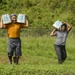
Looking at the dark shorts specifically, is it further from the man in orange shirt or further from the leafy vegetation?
the leafy vegetation

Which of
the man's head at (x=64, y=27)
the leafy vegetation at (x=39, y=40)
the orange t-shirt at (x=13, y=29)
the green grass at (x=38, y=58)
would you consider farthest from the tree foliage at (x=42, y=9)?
the orange t-shirt at (x=13, y=29)

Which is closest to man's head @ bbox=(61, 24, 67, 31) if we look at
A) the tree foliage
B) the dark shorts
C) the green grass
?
the green grass

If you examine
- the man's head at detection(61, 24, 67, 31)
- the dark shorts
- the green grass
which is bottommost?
the green grass

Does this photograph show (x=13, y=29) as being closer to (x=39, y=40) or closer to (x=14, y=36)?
(x=14, y=36)

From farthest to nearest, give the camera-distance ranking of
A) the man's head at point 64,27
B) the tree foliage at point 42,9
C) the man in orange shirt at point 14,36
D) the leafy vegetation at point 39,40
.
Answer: the tree foliage at point 42,9 → the man's head at point 64,27 → the man in orange shirt at point 14,36 → the leafy vegetation at point 39,40

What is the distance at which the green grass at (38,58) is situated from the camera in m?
9.77

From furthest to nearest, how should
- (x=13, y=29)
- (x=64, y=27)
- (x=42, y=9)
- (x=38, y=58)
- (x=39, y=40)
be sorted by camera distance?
(x=42, y=9) < (x=39, y=40) < (x=38, y=58) < (x=64, y=27) < (x=13, y=29)

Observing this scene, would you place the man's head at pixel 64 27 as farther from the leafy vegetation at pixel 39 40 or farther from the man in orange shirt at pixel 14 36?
the man in orange shirt at pixel 14 36

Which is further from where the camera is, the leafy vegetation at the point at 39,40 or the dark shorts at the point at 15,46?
the dark shorts at the point at 15,46

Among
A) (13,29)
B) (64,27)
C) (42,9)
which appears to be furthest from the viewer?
(42,9)

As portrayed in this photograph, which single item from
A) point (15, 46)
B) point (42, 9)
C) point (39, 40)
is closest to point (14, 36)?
point (15, 46)

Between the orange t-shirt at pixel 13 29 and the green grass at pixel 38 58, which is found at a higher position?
the orange t-shirt at pixel 13 29

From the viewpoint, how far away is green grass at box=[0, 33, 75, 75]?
32.1ft

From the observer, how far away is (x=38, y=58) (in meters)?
17.0
